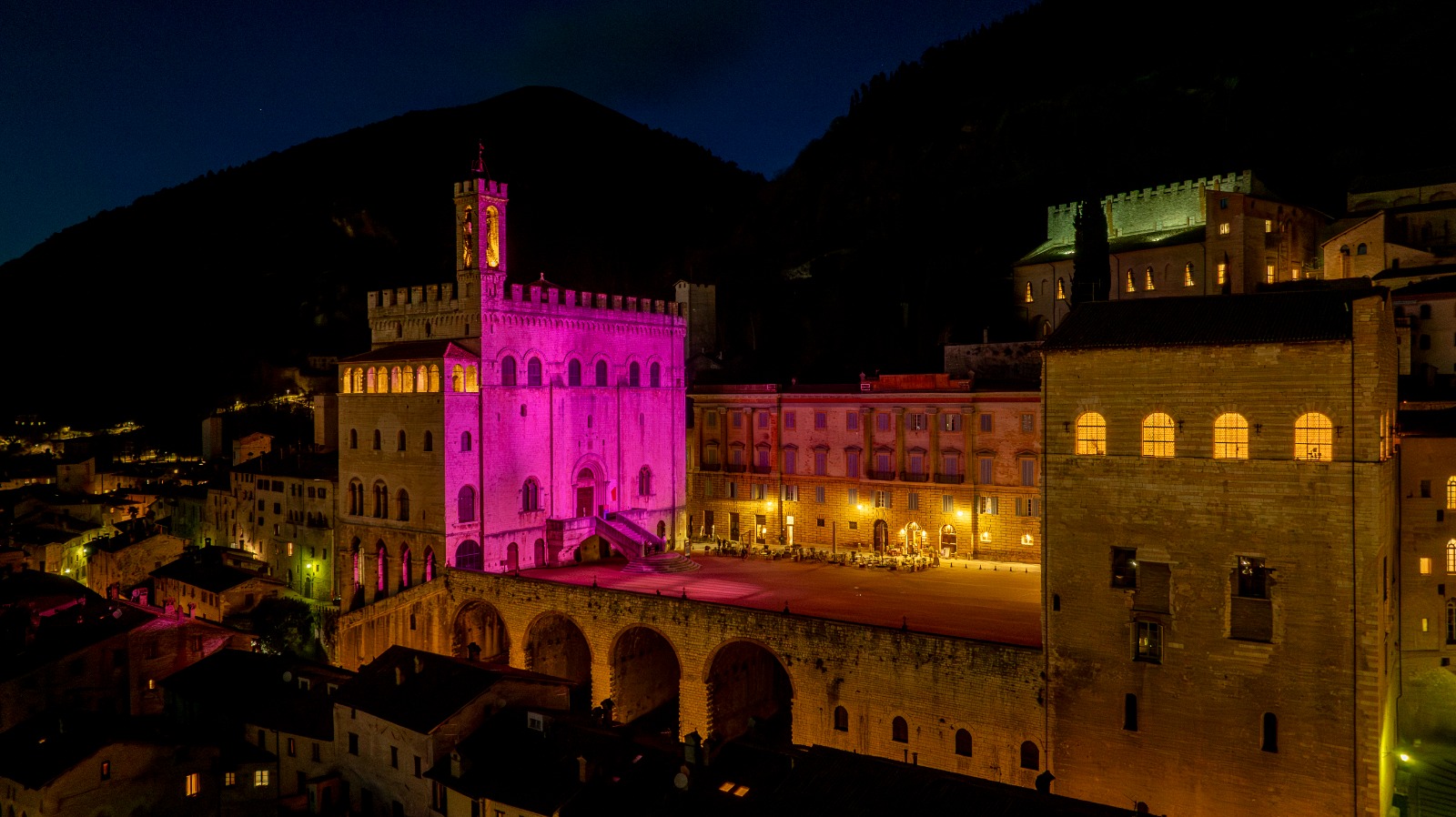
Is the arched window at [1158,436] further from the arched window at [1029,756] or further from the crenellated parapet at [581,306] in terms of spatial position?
the crenellated parapet at [581,306]

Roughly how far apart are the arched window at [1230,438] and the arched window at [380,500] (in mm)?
34469

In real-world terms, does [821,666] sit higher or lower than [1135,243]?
lower

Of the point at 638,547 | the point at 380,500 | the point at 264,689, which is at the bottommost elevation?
the point at 264,689

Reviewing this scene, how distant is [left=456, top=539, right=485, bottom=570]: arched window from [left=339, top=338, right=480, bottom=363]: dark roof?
326 inches

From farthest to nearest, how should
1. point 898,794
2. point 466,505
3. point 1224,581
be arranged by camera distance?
1. point 466,505
2. point 1224,581
3. point 898,794

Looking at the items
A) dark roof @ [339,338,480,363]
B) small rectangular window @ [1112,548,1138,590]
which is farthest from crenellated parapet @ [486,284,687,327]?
small rectangular window @ [1112,548,1138,590]

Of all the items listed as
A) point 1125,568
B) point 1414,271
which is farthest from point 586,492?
point 1414,271

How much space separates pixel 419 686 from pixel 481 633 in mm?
12687

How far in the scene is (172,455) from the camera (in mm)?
82938

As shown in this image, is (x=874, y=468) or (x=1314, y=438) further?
(x=874, y=468)

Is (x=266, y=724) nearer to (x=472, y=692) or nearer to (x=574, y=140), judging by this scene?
(x=472, y=692)

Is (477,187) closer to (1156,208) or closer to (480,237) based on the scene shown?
(480,237)

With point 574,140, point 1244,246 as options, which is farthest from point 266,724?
point 574,140

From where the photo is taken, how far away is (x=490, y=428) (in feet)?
138
